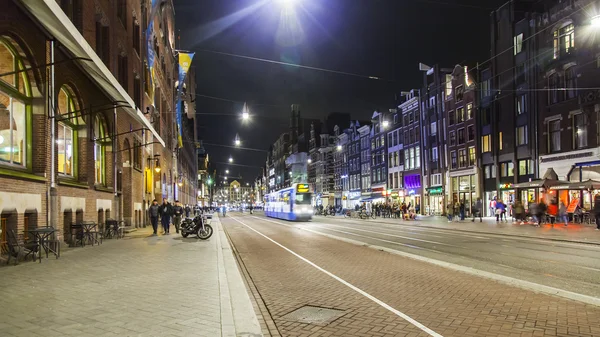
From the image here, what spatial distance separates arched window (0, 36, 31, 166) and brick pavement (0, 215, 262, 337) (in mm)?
3128

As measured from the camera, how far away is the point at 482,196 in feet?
151

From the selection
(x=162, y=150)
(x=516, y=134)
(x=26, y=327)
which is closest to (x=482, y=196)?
(x=516, y=134)

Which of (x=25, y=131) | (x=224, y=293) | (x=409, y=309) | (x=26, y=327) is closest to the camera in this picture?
(x=26, y=327)

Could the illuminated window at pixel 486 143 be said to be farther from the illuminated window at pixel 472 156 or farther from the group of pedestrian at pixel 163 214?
the group of pedestrian at pixel 163 214

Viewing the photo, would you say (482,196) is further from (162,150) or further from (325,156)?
(325,156)

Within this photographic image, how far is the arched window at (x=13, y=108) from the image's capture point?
11.9m

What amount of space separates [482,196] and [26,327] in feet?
151

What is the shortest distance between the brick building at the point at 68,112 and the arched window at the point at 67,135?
1.5 inches

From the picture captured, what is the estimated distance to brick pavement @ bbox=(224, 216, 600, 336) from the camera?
20.6 feet

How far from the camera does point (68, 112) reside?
1599 cm

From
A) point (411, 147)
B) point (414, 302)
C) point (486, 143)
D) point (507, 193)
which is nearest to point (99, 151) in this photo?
point (414, 302)

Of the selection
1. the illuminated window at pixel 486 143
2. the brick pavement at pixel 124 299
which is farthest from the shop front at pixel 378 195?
the brick pavement at pixel 124 299

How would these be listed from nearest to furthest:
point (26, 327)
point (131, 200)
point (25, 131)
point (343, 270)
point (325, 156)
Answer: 1. point (26, 327)
2. point (343, 270)
3. point (25, 131)
4. point (131, 200)
5. point (325, 156)

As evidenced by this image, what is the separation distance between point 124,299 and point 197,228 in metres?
14.0
